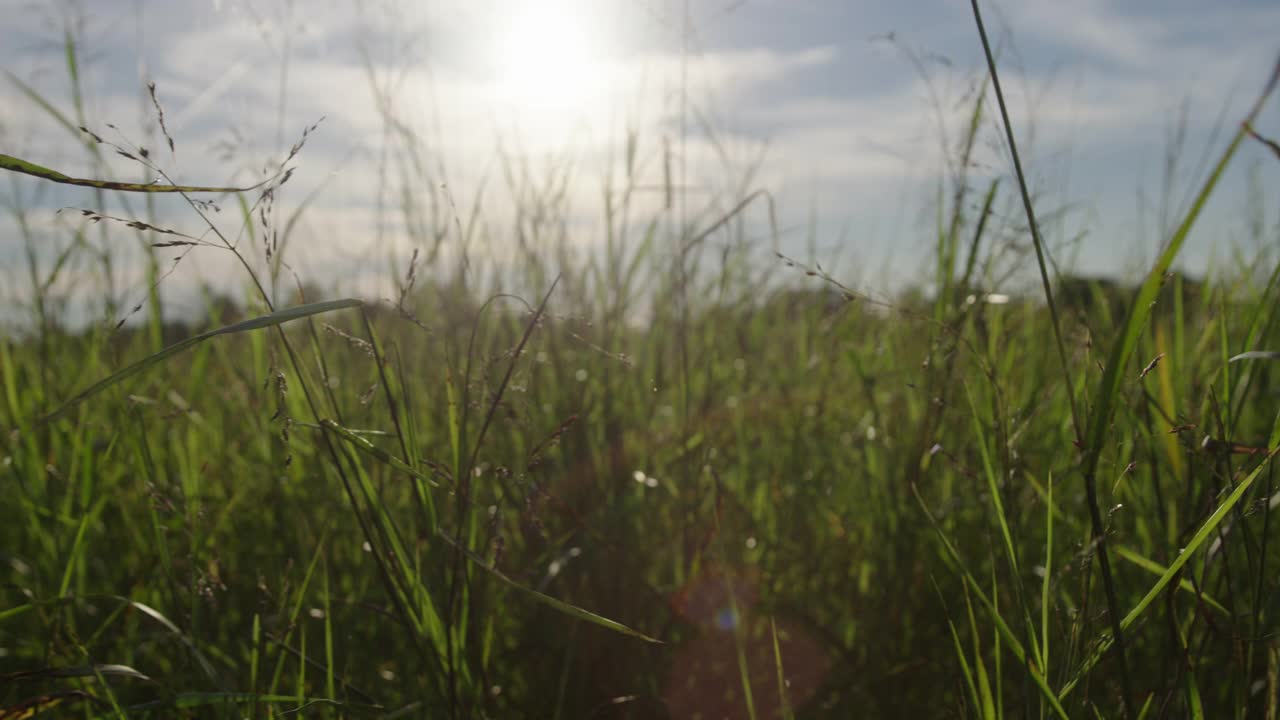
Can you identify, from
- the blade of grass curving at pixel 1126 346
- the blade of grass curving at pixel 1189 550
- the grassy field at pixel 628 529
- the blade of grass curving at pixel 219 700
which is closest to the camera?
the blade of grass curving at pixel 1126 346

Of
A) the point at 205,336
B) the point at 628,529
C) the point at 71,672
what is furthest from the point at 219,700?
the point at 628,529

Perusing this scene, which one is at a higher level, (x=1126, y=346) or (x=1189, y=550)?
(x=1126, y=346)

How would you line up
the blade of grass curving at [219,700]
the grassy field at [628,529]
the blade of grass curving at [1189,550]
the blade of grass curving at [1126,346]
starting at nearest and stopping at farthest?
the blade of grass curving at [1126,346] → the blade of grass curving at [1189,550] → the blade of grass curving at [219,700] → the grassy field at [628,529]

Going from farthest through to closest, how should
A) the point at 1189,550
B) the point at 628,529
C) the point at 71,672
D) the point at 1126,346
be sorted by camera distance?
the point at 628,529 → the point at 71,672 → the point at 1189,550 → the point at 1126,346

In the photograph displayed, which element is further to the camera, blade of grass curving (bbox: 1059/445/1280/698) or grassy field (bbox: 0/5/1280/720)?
grassy field (bbox: 0/5/1280/720)

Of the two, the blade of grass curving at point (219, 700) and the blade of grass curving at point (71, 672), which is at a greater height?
the blade of grass curving at point (71, 672)

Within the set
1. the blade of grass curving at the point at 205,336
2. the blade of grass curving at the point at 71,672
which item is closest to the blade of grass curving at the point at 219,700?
the blade of grass curving at the point at 71,672

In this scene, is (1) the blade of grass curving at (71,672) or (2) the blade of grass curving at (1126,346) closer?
(2) the blade of grass curving at (1126,346)

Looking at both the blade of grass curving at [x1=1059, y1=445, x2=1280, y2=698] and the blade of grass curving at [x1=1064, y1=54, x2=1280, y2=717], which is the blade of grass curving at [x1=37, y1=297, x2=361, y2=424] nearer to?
the blade of grass curving at [x1=1064, y1=54, x2=1280, y2=717]

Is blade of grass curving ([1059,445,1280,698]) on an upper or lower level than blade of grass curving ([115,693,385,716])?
upper

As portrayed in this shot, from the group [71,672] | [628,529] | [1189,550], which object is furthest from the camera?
[628,529]

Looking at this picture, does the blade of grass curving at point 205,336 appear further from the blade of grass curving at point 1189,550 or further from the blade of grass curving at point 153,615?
the blade of grass curving at point 1189,550

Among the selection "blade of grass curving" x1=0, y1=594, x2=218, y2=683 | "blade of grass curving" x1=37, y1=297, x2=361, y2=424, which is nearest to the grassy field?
"blade of grass curving" x1=0, y1=594, x2=218, y2=683

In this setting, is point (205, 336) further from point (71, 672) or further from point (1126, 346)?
point (1126, 346)
